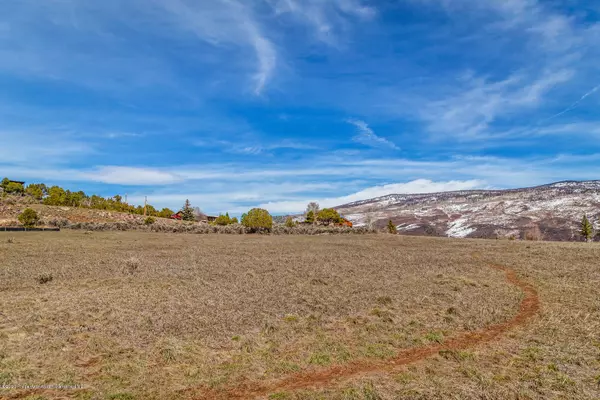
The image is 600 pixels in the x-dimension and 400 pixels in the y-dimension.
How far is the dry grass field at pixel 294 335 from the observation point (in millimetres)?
8859

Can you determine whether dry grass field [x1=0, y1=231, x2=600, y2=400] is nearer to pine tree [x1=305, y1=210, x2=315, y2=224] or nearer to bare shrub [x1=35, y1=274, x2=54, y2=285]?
bare shrub [x1=35, y1=274, x2=54, y2=285]

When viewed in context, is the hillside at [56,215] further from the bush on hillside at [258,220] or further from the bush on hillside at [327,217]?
the bush on hillside at [327,217]

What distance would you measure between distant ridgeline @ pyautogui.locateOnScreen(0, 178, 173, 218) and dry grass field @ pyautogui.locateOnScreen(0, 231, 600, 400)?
98.7 meters

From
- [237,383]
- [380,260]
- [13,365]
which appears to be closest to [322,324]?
[237,383]

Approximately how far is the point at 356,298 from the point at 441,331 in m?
5.32

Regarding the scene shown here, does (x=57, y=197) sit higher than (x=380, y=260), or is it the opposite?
(x=57, y=197)

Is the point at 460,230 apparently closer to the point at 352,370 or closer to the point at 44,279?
the point at 44,279

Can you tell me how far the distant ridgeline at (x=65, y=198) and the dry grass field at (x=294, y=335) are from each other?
9874 cm

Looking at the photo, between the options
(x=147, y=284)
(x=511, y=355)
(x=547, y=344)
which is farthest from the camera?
(x=147, y=284)

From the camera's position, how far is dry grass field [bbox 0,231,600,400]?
8.86 m

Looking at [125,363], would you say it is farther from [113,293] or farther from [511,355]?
[511,355]

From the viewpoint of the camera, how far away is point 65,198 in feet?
359

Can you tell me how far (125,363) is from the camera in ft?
32.6

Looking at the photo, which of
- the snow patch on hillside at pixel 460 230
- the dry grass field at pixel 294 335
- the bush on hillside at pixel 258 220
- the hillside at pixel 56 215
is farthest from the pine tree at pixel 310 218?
the dry grass field at pixel 294 335
